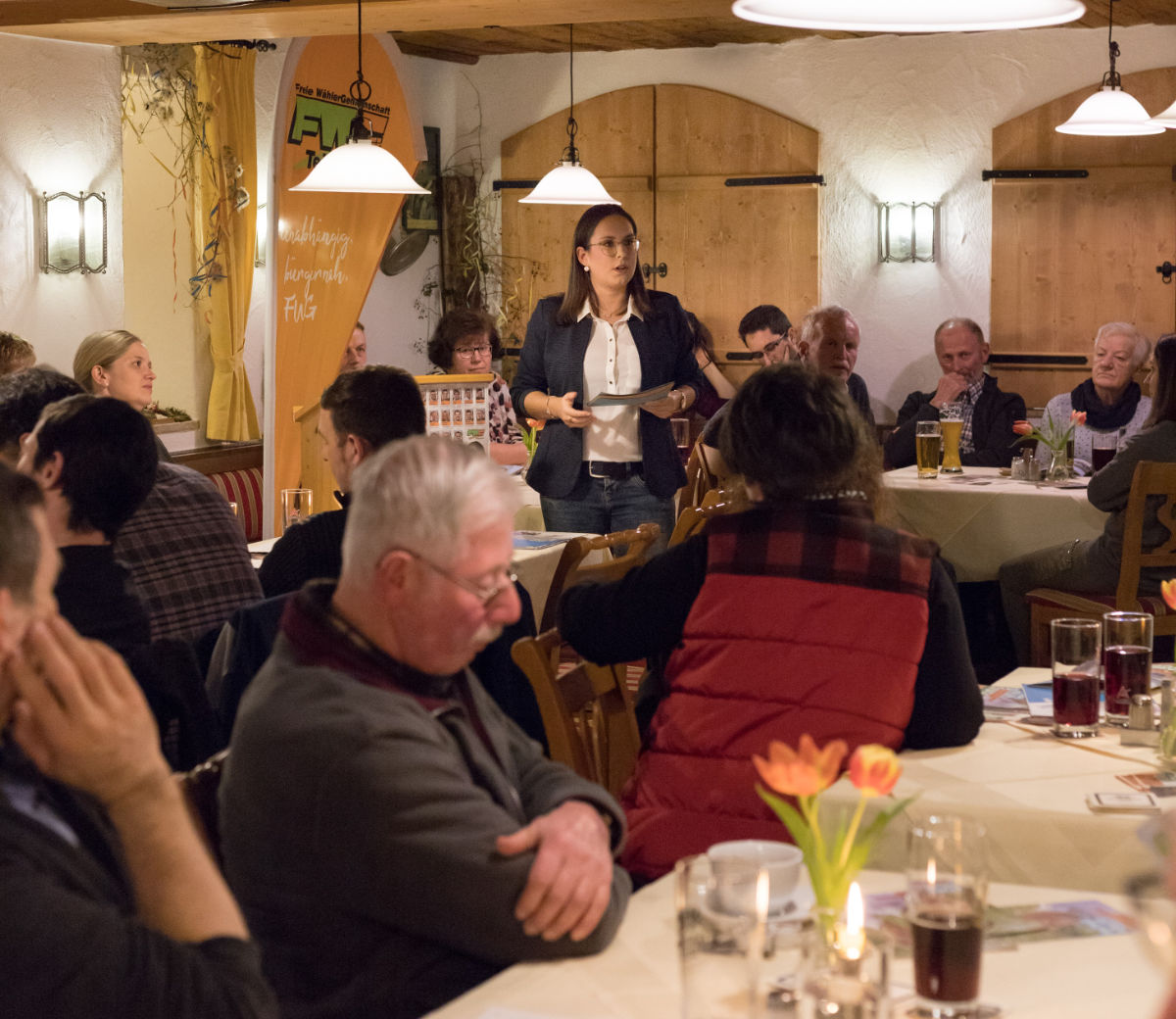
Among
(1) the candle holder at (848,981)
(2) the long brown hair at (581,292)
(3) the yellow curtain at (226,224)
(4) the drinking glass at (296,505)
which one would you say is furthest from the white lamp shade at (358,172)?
(1) the candle holder at (848,981)

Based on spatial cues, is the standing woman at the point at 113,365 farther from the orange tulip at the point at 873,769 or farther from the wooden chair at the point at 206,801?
the orange tulip at the point at 873,769

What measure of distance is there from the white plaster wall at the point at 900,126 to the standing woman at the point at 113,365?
16.5ft

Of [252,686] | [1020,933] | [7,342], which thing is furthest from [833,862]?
[7,342]

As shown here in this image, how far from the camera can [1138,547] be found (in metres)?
4.92

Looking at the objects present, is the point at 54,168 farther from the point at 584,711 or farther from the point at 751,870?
the point at 751,870

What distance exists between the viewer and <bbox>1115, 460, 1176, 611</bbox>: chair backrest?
474 centimetres

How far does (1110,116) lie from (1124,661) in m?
3.89

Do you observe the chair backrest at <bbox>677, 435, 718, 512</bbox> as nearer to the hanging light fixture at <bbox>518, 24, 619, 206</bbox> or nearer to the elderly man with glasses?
the hanging light fixture at <bbox>518, 24, 619, 206</bbox>

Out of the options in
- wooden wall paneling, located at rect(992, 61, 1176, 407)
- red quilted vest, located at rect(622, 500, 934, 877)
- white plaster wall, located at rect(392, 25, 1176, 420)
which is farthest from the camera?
white plaster wall, located at rect(392, 25, 1176, 420)

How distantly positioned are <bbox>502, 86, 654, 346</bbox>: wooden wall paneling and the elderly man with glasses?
8002 mm

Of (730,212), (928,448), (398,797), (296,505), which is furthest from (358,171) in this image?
(730,212)

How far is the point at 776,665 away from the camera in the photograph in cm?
242

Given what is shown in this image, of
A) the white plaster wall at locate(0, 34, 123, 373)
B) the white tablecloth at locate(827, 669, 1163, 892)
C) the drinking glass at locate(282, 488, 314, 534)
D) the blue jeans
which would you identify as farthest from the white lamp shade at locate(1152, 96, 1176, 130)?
the white plaster wall at locate(0, 34, 123, 373)

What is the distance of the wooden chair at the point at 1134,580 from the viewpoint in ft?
15.6
